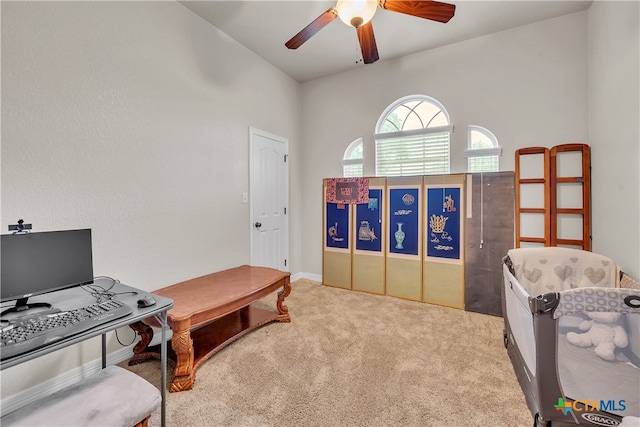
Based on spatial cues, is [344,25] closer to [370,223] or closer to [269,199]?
[269,199]

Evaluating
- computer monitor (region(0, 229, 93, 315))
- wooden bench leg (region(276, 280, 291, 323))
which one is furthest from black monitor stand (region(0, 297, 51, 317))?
wooden bench leg (region(276, 280, 291, 323))

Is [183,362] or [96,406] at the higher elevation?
[96,406]

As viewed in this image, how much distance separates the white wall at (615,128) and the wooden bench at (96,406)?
2998 mm

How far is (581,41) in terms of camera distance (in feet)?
8.76

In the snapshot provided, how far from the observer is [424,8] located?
1.84m

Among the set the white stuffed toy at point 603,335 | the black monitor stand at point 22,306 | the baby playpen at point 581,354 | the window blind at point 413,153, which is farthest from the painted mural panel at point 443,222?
the black monitor stand at point 22,306

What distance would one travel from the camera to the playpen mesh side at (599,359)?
129 cm

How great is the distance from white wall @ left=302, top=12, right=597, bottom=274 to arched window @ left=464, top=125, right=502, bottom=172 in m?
0.06

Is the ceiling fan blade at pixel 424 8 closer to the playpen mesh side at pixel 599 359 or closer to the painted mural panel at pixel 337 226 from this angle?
the playpen mesh side at pixel 599 359

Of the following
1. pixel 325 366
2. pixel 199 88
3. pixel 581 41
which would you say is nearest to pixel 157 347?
pixel 325 366

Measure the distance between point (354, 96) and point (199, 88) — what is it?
6.70 ft

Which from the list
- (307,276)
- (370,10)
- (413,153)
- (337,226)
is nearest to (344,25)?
(370,10)

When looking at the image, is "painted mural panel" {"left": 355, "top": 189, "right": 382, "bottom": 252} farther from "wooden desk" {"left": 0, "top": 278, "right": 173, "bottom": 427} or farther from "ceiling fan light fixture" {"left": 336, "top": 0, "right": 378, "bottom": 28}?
"wooden desk" {"left": 0, "top": 278, "right": 173, "bottom": 427}

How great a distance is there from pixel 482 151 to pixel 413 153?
0.76m
